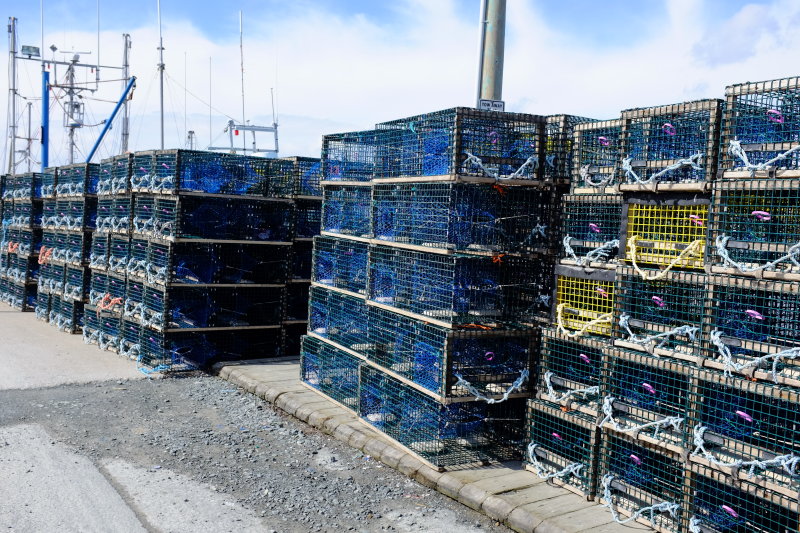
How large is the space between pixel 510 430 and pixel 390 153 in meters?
2.91

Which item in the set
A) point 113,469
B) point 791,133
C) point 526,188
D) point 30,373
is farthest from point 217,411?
point 791,133

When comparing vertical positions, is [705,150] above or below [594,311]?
above

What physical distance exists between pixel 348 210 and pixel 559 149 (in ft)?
9.08

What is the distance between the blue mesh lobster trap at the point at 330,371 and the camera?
8.25 metres

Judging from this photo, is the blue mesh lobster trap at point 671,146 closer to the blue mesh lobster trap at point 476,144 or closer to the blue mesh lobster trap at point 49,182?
the blue mesh lobster trap at point 476,144

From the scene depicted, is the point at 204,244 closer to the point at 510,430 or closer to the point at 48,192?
the point at 510,430

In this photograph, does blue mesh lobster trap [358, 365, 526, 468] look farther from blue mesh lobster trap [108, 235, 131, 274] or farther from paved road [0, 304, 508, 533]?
blue mesh lobster trap [108, 235, 131, 274]

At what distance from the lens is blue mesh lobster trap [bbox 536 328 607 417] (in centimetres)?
588

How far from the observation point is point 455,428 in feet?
21.5

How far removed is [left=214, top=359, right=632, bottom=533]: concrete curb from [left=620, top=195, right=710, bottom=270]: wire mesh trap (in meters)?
1.89

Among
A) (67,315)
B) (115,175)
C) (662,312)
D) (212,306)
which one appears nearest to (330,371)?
(212,306)

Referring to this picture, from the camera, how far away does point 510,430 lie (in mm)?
6812

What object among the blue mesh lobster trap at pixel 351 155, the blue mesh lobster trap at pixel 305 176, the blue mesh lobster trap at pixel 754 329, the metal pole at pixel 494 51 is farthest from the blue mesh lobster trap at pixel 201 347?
the blue mesh lobster trap at pixel 754 329

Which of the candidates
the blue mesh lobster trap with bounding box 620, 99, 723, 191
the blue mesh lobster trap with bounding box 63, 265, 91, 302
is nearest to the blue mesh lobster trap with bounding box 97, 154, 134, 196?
the blue mesh lobster trap with bounding box 63, 265, 91, 302
